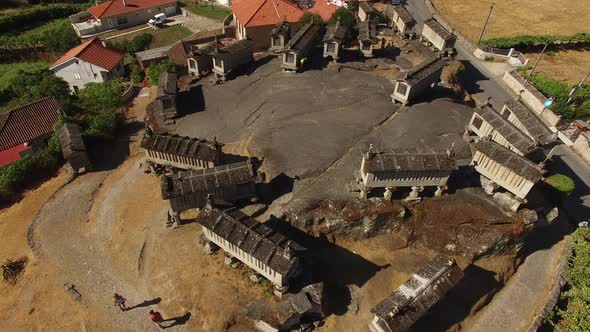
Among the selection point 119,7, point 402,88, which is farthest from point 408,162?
point 119,7

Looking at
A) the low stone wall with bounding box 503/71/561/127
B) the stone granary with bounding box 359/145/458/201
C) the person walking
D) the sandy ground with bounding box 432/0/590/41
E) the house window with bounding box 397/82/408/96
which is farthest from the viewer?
Answer: the sandy ground with bounding box 432/0/590/41

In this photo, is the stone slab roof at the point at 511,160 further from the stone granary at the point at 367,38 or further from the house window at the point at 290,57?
the house window at the point at 290,57

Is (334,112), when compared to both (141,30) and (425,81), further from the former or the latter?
(141,30)

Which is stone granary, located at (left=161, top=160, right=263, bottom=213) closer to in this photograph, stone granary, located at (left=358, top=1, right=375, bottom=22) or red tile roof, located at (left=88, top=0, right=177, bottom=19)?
stone granary, located at (left=358, top=1, right=375, bottom=22)

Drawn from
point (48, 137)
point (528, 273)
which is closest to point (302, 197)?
point (528, 273)

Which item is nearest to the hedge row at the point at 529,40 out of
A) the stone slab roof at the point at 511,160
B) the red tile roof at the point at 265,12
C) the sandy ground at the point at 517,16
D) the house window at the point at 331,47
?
the sandy ground at the point at 517,16

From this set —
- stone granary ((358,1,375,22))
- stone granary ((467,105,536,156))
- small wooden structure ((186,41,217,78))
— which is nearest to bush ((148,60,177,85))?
small wooden structure ((186,41,217,78))
